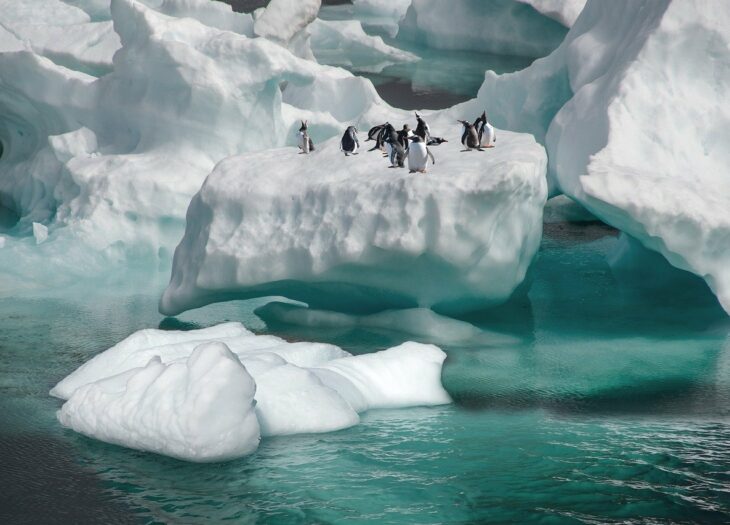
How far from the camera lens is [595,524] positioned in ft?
22.0

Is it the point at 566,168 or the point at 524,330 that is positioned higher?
the point at 566,168

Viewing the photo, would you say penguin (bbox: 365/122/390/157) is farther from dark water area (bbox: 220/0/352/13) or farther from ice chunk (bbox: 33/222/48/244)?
dark water area (bbox: 220/0/352/13)

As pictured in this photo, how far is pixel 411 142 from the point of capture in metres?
10.0

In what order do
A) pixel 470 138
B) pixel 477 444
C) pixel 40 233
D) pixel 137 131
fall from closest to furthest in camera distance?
pixel 477 444, pixel 470 138, pixel 40 233, pixel 137 131

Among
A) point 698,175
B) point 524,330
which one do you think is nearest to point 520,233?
point 524,330

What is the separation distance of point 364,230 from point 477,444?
282cm

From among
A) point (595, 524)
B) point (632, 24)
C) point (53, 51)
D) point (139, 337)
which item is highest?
point (53, 51)

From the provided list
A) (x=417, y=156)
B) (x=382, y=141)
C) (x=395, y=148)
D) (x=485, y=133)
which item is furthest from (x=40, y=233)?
(x=485, y=133)

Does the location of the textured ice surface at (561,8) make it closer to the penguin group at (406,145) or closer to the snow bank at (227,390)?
the penguin group at (406,145)

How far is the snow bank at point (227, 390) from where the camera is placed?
7.62m

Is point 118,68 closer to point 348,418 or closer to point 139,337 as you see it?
point 139,337

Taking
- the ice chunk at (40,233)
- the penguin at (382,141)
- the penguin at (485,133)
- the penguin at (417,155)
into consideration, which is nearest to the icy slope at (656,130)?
the penguin at (485,133)

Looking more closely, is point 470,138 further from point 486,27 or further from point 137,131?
point 486,27

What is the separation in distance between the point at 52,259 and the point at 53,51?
6714 millimetres
